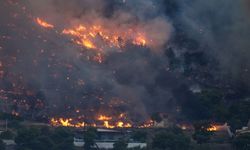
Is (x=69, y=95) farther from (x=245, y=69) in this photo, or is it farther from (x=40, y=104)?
(x=245, y=69)

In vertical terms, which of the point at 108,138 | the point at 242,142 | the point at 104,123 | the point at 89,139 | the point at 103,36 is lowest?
the point at 242,142

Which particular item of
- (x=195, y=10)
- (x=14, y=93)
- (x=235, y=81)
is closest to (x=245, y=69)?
(x=235, y=81)

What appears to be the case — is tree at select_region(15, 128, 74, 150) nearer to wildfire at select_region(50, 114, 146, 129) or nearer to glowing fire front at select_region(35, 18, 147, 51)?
wildfire at select_region(50, 114, 146, 129)

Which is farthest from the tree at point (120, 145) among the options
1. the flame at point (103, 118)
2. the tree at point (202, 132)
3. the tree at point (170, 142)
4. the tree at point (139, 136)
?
the flame at point (103, 118)

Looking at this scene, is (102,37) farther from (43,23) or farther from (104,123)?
(104,123)

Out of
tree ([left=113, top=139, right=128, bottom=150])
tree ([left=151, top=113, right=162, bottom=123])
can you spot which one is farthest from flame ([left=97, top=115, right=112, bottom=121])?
tree ([left=113, top=139, right=128, bottom=150])

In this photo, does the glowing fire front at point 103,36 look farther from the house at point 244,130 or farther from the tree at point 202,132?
the house at point 244,130

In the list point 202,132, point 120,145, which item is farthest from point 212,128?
point 120,145
